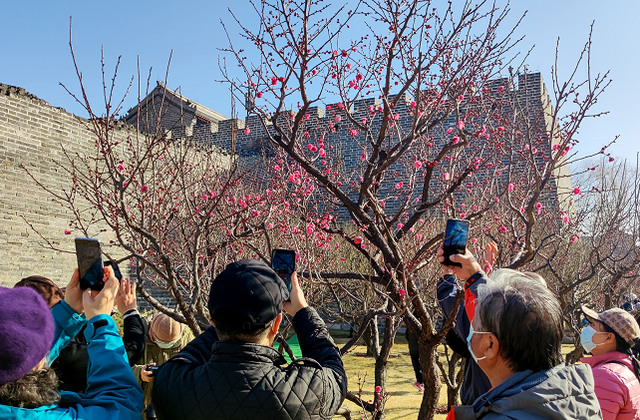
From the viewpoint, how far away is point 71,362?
204cm

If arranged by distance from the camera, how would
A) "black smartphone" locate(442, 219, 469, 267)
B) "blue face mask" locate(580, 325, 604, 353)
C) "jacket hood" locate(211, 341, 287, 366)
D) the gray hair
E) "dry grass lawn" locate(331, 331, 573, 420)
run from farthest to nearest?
"dry grass lawn" locate(331, 331, 573, 420), "blue face mask" locate(580, 325, 604, 353), "black smartphone" locate(442, 219, 469, 267), "jacket hood" locate(211, 341, 287, 366), the gray hair

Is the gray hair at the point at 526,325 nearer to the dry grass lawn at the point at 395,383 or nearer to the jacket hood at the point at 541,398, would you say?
the jacket hood at the point at 541,398

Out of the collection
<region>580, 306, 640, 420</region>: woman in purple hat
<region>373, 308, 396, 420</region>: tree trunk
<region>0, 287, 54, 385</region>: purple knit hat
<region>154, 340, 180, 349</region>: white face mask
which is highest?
<region>0, 287, 54, 385</region>: purple knit hat

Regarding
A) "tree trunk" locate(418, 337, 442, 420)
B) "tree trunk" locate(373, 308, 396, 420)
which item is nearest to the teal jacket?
"tree trunk" locate(418, 337, 442, 420)

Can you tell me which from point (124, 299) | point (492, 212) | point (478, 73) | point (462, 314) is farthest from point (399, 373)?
point (124, 299)

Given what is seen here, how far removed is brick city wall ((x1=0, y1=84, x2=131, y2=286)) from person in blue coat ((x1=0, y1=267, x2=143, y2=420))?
8.40 metres

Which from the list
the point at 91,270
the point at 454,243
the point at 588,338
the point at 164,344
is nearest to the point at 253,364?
the point at 91,270

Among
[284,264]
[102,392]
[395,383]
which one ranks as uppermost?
[284,264]

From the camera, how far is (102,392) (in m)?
1.38

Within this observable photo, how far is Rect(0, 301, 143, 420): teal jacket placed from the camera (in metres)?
1.27

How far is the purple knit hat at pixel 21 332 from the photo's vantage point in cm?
122

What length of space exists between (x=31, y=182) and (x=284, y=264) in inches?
383

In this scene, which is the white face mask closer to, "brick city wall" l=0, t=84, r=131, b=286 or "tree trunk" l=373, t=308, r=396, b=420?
"tree trunk" l=373, t=308, r=396, b=420

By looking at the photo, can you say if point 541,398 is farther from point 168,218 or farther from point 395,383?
point 395,383
